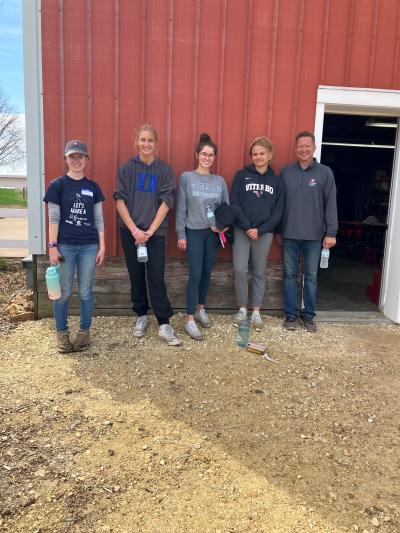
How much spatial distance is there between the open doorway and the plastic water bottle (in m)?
3.06

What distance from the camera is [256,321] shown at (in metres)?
4.39

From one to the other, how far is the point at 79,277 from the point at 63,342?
54cm

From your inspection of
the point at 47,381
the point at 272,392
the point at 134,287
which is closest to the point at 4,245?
the point at 134,287

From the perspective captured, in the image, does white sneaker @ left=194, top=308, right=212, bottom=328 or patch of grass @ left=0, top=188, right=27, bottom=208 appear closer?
white sneaker @ left=194, top=308, right=212, bottom=328

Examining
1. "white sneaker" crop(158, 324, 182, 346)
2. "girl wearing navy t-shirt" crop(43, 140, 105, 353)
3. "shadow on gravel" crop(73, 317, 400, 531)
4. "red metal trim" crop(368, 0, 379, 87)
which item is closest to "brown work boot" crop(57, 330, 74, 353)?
"girl wearing navy t-shirt" crop(43, 140, 105, 353)

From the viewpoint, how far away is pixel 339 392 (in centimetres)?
326

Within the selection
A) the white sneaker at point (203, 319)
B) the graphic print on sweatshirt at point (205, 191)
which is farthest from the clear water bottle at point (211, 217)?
the white sneaker at point (203, 319)

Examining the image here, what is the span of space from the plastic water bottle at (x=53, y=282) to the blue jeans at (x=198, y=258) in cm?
114

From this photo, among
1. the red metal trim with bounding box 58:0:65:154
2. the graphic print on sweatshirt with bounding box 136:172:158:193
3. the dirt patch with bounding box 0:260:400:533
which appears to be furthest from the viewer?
the red metal trim with bounding box 58:0:65:154

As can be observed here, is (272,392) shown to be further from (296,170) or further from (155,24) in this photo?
(155,24)

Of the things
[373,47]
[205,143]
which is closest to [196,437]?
[205,143]

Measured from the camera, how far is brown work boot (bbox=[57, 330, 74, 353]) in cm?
369

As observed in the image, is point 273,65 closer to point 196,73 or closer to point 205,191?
point 196,73

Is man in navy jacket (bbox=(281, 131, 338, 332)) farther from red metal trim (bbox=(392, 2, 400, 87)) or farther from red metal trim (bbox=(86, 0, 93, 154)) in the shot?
red metal trim (bbox=(86, 0, 93, 154))
